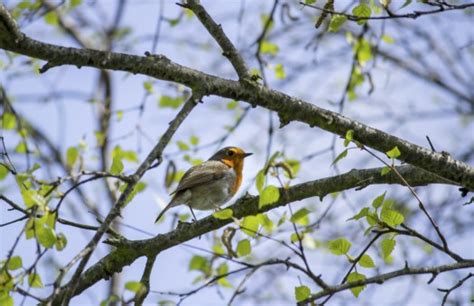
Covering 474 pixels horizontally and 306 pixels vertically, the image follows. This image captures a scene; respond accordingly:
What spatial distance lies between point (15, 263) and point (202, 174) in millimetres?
3118

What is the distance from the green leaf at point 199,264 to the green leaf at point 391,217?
185 cm

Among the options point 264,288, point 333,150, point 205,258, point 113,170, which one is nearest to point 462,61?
point 264,288

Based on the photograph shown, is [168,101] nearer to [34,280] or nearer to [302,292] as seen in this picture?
[34,280]

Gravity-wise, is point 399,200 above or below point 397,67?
below

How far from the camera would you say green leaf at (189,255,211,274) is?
177 inches

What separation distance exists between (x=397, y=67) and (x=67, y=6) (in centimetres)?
501

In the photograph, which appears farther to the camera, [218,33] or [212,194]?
[212,194]

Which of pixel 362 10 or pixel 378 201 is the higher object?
pixel 362 10

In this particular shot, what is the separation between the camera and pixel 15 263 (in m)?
2.97

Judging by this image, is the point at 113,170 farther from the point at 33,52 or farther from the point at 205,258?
the point at 205,258

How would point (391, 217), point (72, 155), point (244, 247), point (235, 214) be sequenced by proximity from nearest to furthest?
point (391, 217) < point (244, 247) < point (235, 214) < point (72, 155)

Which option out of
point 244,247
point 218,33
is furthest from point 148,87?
point 244,247

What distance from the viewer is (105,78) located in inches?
352

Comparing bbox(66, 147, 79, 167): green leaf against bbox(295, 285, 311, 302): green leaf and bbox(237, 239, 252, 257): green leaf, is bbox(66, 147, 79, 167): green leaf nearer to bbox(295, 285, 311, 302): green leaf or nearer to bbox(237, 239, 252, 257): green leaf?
bbox(237, 239, 252, 257): green leaf
